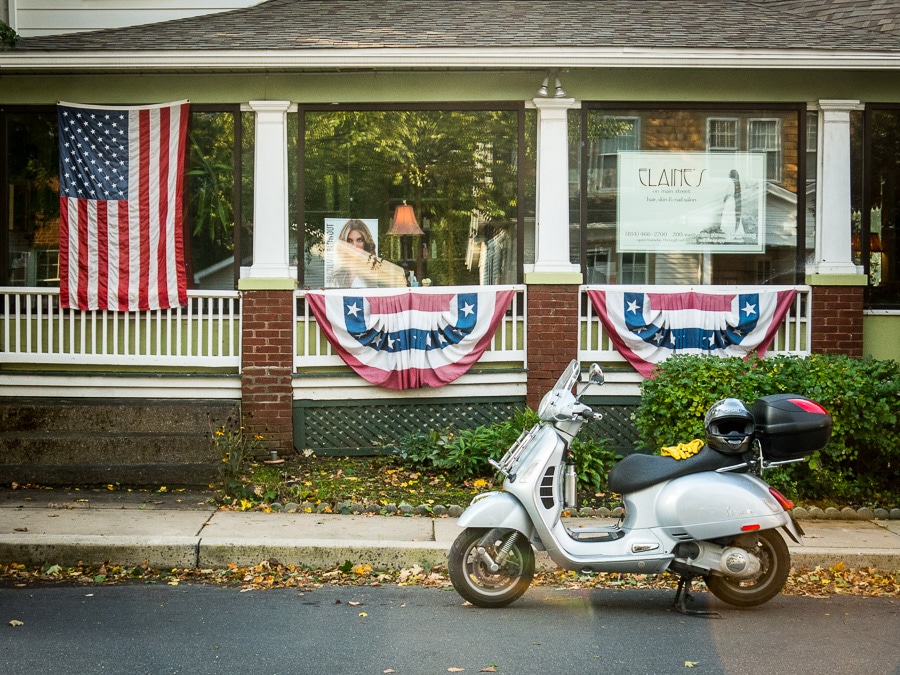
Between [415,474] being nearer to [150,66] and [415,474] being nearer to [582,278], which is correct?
[582,278]

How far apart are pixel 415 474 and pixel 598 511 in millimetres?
1964

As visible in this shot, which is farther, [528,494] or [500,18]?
[500,18]

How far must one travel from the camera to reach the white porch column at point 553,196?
10.0 meters

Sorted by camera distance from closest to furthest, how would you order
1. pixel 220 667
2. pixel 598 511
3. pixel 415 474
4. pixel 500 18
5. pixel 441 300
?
pixel 220 667
pixel 598 511
pixel 415 474
pixel 441 300
pixel 500 18

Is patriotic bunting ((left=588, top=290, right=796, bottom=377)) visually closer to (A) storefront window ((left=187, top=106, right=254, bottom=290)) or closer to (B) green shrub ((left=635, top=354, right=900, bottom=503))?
(B) green shrub ((left=635, top=354, right=900, bottom=503))

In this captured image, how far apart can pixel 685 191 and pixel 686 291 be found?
3.51 ft

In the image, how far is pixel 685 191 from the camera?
1034cm

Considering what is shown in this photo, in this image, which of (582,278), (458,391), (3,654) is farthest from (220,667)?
(582,278)

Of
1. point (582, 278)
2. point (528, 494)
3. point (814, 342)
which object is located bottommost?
point (528, 494)

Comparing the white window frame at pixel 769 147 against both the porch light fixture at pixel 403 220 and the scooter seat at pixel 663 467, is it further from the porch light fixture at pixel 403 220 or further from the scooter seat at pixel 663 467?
the scooter seat at pixel 663 467

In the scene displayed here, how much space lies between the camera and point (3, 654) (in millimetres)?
4961

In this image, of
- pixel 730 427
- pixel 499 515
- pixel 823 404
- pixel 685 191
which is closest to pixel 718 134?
pixel 685 191

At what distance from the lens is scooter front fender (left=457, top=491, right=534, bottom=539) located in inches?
224

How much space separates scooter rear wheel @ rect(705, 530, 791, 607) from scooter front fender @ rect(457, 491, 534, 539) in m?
1.13
